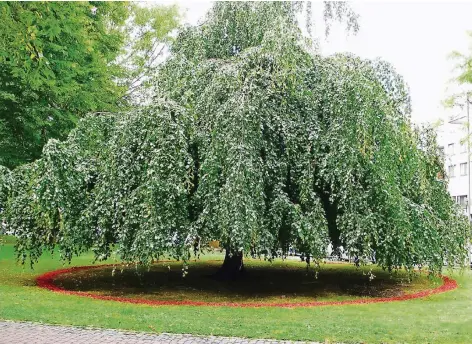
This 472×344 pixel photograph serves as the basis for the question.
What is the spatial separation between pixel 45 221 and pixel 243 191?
415 centimetres

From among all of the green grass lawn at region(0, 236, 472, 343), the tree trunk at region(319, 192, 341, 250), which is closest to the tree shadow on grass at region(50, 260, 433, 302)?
the tree trunk at region(319, 192, 341, 250)

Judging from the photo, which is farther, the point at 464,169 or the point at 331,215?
the point at 464,169

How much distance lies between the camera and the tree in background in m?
6.03

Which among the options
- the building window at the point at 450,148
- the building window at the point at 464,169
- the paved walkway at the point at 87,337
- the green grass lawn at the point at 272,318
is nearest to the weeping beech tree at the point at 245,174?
the green grass lawn at the point at 272,318

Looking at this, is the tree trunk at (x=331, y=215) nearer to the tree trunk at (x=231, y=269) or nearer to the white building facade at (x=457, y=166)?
the tree trunk at (x=231, y=269)

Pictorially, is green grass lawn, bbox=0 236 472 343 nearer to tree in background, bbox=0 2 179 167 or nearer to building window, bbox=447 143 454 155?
tree in background, bbox=0 2 179 167

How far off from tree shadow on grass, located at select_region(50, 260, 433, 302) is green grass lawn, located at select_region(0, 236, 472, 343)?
150 centimetres

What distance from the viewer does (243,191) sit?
8.80 metres

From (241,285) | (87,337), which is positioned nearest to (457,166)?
(241,285)

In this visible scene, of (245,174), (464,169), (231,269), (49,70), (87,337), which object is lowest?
(87,337)

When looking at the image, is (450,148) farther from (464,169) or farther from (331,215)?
(331,215)

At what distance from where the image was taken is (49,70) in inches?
256

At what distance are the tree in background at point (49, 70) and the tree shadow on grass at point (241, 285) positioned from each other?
4441mm

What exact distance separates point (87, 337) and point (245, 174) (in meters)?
4.24
